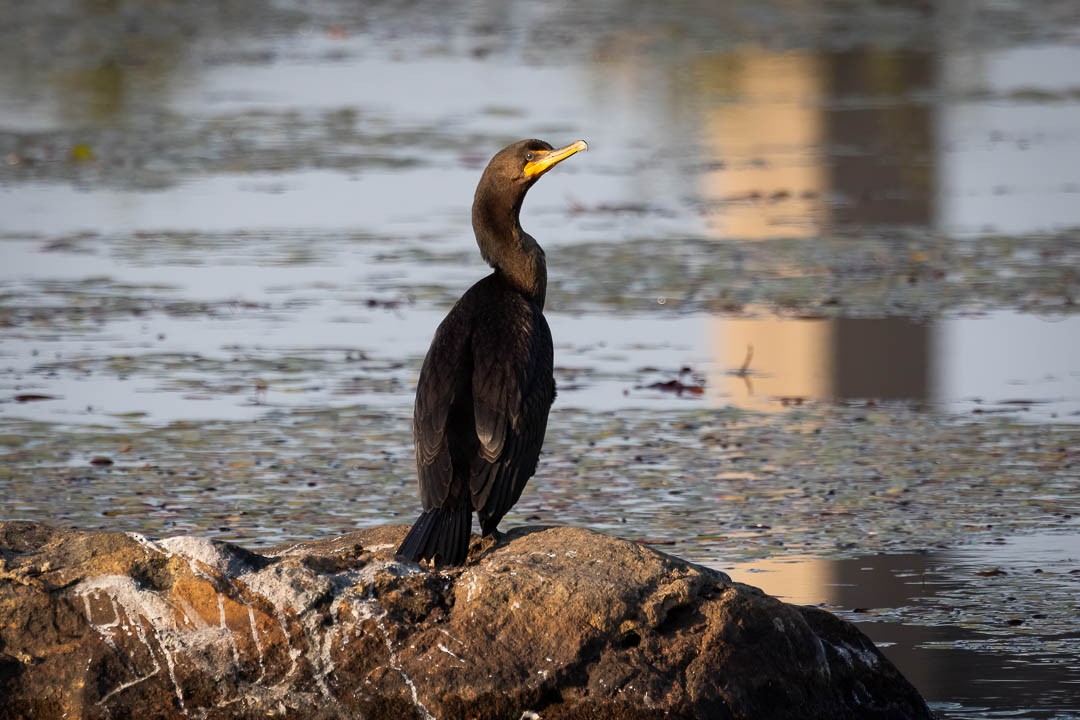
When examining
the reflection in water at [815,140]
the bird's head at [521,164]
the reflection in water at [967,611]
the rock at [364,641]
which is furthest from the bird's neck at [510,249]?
the reflection in water at [815,140]

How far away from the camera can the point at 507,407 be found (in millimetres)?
5867

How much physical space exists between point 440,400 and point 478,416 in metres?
0.11

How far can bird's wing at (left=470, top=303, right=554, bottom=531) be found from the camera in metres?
5.78

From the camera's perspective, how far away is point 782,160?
1591cm

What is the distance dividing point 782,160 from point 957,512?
874 centimetres

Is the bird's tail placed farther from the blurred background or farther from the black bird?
the blurred background

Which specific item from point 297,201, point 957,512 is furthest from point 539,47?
point 957,512

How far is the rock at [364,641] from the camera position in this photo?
202 inches

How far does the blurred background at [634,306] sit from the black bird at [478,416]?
1.12 metres

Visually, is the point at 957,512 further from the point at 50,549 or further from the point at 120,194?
the point at 120,194

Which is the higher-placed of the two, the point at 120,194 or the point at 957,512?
the point at 120,194

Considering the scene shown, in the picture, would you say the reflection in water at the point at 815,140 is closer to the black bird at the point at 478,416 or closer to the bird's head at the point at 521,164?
the bird's head at the point at 521,164

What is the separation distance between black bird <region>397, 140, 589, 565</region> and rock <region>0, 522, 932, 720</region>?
0.36 m

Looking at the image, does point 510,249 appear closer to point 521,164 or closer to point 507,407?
point 521,164
